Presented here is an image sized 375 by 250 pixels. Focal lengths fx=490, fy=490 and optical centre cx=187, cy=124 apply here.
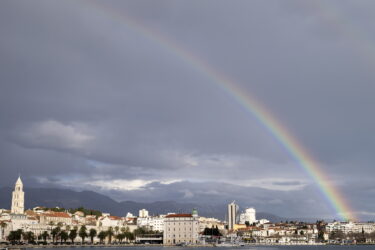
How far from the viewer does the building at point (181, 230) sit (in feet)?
491

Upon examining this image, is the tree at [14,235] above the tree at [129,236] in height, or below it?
above

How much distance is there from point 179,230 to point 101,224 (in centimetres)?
3657

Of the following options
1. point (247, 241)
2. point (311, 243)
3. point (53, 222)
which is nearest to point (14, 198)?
point (53, 222)

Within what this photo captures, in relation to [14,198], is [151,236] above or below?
below

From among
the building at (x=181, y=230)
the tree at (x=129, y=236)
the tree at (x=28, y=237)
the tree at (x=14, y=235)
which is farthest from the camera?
the tree at (x=129, y=236)

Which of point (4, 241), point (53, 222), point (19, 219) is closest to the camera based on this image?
point (4, 241)

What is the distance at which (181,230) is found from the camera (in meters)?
150

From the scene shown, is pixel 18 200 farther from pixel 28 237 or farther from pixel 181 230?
pixel 181 230

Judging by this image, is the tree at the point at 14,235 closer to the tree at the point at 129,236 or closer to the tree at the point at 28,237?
the tree at the point at 28,237

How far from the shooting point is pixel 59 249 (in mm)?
111375

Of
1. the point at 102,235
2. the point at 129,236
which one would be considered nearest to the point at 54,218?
the point at 102,235

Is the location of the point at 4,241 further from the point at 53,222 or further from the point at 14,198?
the point at 14,198

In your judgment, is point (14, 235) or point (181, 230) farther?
point (181, 230)

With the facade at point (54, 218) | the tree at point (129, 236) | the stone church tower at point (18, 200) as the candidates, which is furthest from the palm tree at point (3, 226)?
the tree at point (129, 236)
